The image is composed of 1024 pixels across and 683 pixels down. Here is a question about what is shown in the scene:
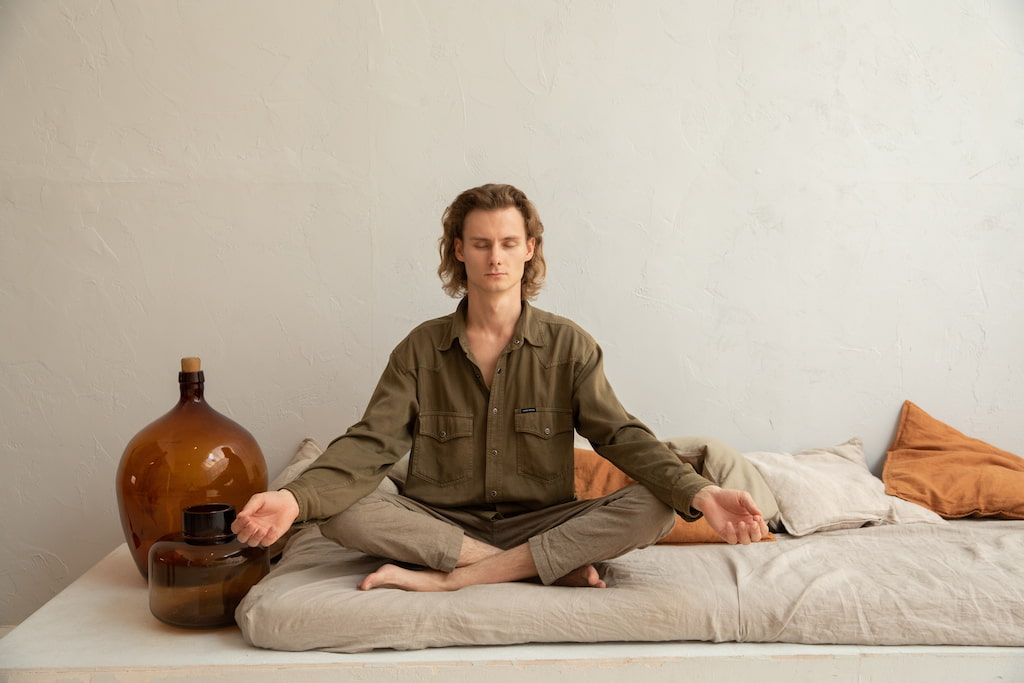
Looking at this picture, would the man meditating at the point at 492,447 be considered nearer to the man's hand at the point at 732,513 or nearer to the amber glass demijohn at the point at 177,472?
the man's hand at the point at 732,513

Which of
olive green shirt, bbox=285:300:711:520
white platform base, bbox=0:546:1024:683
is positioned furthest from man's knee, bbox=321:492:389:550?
white platform base, bbox=0:546:1024:683

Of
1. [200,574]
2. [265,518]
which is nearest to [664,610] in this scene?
[265,518]

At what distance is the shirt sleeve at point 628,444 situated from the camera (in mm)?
1577

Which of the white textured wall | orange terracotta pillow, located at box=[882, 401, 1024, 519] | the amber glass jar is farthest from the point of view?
the white textured wall

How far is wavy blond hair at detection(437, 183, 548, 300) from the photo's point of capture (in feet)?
6.17

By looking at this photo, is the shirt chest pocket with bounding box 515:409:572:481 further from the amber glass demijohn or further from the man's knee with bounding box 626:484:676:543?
the amber glass demijohn

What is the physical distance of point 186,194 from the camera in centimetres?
238

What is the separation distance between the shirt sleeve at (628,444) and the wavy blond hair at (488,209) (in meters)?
0.26

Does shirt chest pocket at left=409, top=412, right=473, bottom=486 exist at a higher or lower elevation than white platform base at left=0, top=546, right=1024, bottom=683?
higher

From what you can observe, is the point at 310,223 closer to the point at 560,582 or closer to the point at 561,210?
the point at 561,210

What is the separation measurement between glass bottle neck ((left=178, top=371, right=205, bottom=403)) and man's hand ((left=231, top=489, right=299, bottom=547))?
546 mm

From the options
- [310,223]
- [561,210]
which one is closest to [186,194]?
[310,223]

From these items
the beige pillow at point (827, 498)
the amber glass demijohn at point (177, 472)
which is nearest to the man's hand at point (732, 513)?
the beige pillow at point (827, 498)

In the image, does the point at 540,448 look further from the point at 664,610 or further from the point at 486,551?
the point at 664,610
